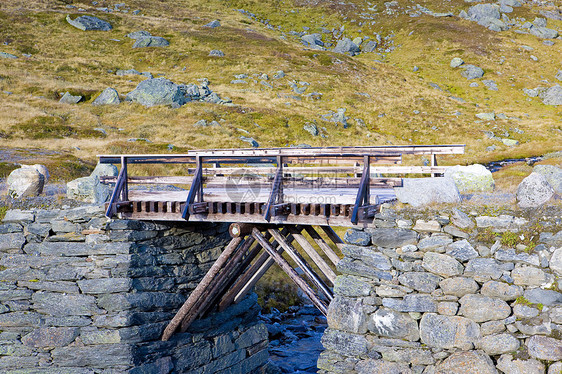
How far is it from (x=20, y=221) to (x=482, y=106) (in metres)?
52.5

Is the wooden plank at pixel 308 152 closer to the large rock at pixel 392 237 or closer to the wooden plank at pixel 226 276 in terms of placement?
the large rock at pixel 392 237

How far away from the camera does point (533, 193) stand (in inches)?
284

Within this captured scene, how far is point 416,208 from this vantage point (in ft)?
24.4

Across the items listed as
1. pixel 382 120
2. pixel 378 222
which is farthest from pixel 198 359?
pixel 382 120

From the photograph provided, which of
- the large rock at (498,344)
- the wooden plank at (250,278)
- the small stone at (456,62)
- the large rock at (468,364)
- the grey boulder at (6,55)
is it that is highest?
the small stone at (456,62)

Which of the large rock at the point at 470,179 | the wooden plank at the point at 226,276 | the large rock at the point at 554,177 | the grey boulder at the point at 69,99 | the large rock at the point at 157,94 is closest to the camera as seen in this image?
the large rock at the point at 554,177

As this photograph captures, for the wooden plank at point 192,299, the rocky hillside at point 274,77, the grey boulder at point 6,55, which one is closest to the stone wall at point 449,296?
the wooden plank at point 192,299

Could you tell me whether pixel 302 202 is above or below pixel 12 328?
above

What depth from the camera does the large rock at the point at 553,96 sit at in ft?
181

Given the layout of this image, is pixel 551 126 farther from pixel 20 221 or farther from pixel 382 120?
pixel 20 221

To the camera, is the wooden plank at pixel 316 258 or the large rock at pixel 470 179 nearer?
the large rock at pixel 470 179

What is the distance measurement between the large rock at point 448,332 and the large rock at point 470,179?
10.2 ft

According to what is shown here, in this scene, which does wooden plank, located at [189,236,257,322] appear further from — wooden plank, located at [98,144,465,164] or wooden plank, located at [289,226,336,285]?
wooden plank, located at [98,144,465,164]

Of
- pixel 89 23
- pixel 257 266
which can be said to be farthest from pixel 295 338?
pixel 89 23
